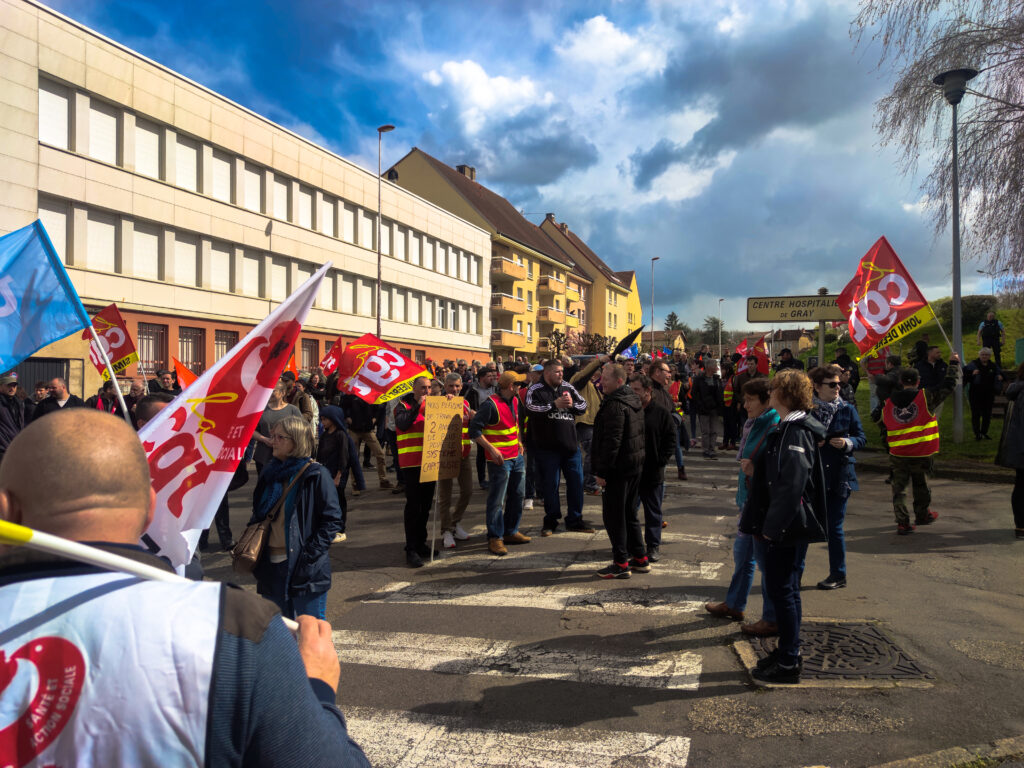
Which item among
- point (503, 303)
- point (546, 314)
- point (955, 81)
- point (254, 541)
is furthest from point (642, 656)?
point (546, 314)

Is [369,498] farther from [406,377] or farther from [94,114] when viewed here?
[94,114]

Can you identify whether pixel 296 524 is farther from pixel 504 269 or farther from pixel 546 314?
pixel 546 314

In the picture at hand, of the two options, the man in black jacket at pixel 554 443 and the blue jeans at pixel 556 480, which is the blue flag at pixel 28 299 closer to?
the man in black jacket at pixel 554 443

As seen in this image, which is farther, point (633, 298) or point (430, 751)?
point (633, 298)

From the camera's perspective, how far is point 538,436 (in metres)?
8.38

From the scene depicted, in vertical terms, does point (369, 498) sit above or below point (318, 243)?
below

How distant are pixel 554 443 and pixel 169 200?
72.0ft

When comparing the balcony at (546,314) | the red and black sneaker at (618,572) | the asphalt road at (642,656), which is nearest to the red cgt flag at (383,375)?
the asphalt road at (642,656)

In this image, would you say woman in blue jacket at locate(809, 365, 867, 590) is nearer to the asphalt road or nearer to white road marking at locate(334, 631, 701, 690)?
the asphalt road

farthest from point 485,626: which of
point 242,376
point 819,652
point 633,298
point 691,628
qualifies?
point 633,298

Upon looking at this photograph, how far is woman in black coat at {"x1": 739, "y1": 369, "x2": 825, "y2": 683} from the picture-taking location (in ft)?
13.9

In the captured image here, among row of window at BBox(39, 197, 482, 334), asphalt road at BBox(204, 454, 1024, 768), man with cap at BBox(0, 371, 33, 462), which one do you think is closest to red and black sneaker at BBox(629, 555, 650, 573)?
asphalt road at BBox(204, 454, 1024, 768)

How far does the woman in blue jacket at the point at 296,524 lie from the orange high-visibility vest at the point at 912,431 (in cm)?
658

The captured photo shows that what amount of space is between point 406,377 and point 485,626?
4112 mm
